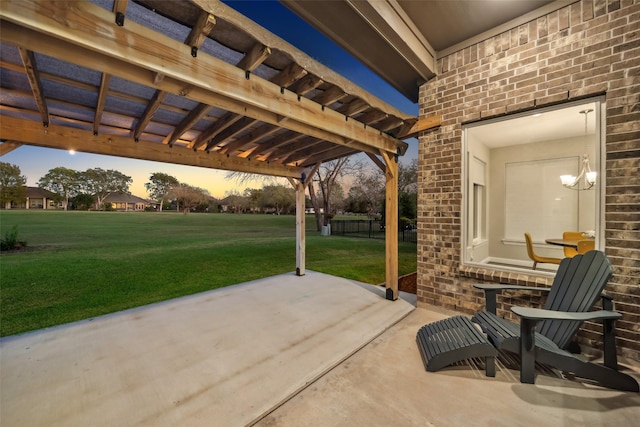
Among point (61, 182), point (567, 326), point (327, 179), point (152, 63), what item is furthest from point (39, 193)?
point (567, 326)

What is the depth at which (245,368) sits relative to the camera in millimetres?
2328

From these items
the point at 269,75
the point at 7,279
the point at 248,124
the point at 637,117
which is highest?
the point at 269,75

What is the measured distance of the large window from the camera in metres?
5.23

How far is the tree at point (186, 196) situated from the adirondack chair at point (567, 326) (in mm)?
38050

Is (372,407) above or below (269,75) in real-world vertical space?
below

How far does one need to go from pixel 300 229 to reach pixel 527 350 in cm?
453

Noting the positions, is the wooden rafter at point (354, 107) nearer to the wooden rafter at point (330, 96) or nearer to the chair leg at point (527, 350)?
the wooden rafter at point (330, 96)

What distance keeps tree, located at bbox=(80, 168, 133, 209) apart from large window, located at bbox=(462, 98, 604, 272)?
33.5 meters

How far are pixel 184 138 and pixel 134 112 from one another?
1097 mm

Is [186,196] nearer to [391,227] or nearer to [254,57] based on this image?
[391,227]

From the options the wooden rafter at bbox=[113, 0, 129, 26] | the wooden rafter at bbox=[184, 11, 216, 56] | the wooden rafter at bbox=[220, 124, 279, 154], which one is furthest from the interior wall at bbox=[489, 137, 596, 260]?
the wooden rafter at bbox=[113, 0, 129, 26]

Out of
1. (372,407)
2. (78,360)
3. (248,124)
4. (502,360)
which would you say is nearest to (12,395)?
(78,360)

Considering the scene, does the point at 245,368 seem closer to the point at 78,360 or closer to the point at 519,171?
the point at 78,360

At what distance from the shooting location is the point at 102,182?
1055 inches
